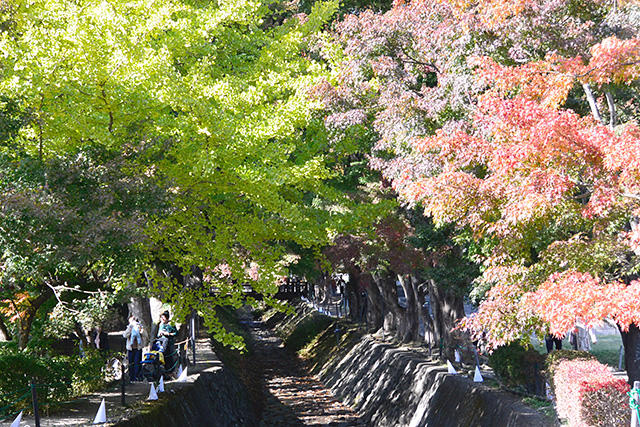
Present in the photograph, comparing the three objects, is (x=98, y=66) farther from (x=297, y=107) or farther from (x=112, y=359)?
(x=112, y=359)

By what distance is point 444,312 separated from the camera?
19.1m

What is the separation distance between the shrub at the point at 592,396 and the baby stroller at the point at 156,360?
9.69 m

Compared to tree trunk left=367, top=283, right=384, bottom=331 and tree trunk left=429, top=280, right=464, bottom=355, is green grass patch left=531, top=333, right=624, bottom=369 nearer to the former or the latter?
tree trunk left=429, top=280, right=464, bottom=355

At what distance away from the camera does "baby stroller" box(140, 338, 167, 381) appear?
Answer: 15.2 metres

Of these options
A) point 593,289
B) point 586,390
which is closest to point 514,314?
point 586,390

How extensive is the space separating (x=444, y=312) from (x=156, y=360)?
29.3 feet

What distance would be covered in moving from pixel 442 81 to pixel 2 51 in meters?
8.33

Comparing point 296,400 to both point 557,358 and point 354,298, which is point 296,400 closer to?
point 354,298

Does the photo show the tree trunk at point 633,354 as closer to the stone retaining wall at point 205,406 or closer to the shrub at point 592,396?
the shrub at point 592,396

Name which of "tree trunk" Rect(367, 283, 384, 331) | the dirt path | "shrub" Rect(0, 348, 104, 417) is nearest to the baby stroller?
"shrub" Rect(0, 348, 104, 417)

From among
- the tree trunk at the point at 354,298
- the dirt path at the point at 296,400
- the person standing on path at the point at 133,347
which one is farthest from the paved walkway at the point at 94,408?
the tree trunk at the point at 354,298

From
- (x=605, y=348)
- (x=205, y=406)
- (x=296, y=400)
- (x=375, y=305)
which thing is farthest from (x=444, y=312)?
(x=375, y=305)

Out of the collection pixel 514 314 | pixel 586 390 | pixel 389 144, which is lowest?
pixel 586 390

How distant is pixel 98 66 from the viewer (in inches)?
416
